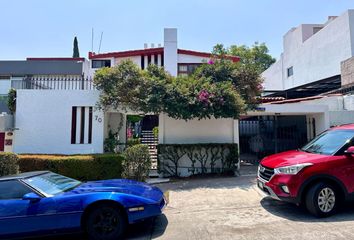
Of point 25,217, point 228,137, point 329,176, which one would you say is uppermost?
point 228,137

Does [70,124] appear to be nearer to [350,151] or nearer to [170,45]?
[350,151]

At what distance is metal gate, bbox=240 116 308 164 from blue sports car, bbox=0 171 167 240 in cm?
959

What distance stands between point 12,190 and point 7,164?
432cm

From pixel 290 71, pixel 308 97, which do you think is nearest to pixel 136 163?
pixel 308 97

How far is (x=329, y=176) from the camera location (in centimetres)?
535

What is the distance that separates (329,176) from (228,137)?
18.9ft

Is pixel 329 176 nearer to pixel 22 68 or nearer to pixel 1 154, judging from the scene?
pixel 1 154

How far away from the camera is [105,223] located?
459 cm

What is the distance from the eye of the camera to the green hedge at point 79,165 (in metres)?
9.00

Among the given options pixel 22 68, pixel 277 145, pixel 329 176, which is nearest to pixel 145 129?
pixel 22 68

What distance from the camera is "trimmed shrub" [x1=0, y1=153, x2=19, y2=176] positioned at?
8.16 m

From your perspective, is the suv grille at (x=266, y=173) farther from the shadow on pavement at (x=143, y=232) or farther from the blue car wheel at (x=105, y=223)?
the blue car wheel at (x=105, y=223)

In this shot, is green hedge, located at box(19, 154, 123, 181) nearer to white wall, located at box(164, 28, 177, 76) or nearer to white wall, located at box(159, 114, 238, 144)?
white wall, located at box(159, 114, 238, 144)

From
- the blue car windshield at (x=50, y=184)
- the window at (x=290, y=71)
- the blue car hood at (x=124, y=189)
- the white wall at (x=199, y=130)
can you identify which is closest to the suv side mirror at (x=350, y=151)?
the blue car hood at (x=124, y=189)
